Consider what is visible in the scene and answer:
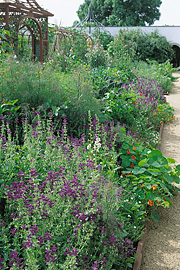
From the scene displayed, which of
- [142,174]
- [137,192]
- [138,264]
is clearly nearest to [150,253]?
[138,264]

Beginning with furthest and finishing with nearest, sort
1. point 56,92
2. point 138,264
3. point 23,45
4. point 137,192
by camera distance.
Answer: point 23,45 → point 56,92 → point 137,192 → point 138,264

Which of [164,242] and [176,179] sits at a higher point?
[176,179]

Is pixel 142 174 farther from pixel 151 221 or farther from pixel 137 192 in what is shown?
pixel 151 221

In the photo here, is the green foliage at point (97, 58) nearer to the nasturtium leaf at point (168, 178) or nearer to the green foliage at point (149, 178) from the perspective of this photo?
the green foliage at point (149, 178)

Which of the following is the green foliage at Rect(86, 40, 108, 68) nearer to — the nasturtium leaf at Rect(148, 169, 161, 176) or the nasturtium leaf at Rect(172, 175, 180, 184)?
the nasturtium leaf at Rect(172, 175, 180, 184)

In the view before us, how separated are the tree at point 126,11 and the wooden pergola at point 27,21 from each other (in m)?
22.0

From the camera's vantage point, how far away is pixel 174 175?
3.21m

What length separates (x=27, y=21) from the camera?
927 cm

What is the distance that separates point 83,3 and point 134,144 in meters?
34.4

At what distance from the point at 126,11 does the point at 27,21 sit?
24481mm

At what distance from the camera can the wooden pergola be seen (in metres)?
7.63

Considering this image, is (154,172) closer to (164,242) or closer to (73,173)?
(164,242)

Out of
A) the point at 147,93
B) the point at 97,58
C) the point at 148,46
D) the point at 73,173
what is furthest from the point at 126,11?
the point at 73,173

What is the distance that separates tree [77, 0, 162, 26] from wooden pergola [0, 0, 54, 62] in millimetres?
22025
